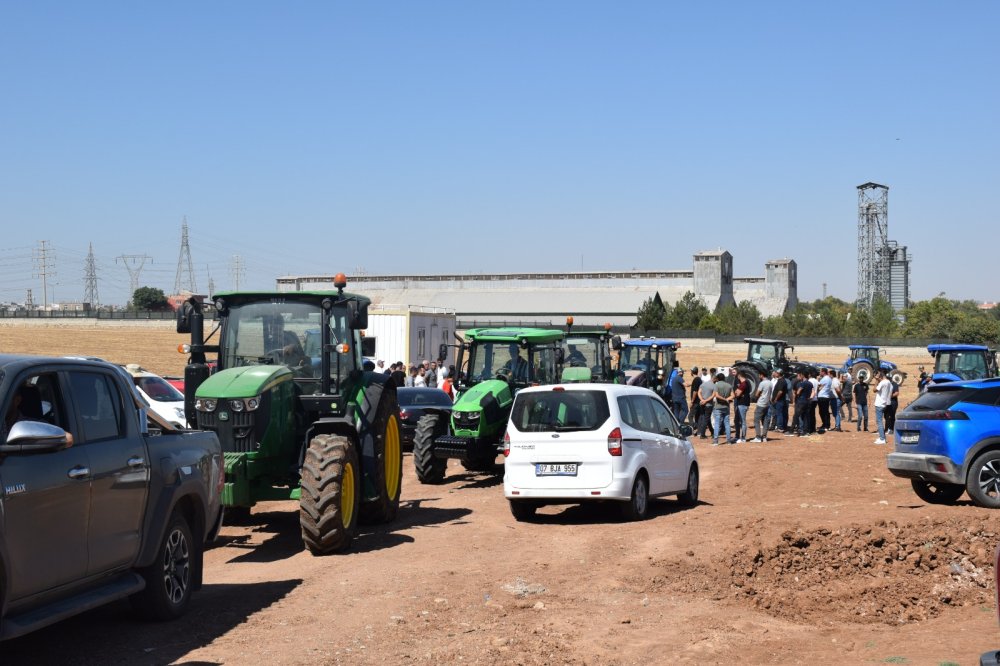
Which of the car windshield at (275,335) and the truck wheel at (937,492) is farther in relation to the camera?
the truck wheel at (937,492)

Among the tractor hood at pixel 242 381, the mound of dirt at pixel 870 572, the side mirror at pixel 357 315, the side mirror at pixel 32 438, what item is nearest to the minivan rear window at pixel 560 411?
the side mirror at pixel 357 315

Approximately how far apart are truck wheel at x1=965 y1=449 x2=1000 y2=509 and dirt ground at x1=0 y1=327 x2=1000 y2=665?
1.70ft

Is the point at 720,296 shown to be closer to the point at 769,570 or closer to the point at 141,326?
the point at 141,326

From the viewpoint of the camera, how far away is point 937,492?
596 inches

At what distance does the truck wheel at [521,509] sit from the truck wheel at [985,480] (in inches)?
215

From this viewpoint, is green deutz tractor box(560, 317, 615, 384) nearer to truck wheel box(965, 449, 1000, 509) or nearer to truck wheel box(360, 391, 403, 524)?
truck wheel box(360, 391, 403, 524)

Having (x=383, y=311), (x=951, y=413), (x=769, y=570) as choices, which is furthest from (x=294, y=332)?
A: (x=383, y=311)

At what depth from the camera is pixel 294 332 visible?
12.4 m

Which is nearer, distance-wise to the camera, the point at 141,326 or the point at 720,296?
the point at 141,326

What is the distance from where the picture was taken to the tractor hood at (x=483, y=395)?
702 inches

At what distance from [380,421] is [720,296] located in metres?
94.1

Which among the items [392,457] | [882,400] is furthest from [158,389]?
[882,400]

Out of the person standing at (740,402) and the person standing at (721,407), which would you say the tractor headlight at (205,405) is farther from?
the person standing at (740,402)

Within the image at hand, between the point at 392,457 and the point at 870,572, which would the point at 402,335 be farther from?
the point at 870,572
